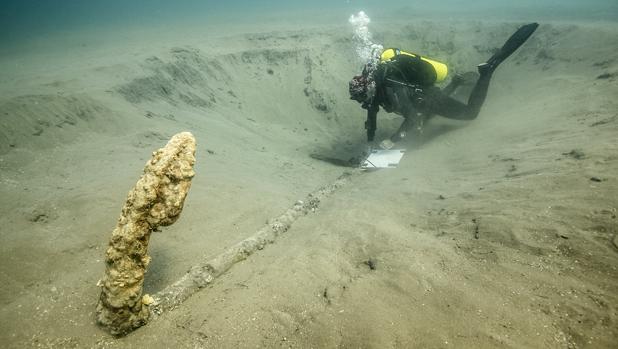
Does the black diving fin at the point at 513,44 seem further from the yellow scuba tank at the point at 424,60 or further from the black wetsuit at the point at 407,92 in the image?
the yellow scuba tank at the point at 424,60

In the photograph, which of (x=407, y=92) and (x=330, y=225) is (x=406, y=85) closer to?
(x=407, y=92)

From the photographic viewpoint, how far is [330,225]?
3.65 meters

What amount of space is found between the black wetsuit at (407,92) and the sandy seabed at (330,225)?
603 mm

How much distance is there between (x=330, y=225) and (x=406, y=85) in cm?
431

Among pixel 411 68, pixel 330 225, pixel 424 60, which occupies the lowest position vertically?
pixel 330 225

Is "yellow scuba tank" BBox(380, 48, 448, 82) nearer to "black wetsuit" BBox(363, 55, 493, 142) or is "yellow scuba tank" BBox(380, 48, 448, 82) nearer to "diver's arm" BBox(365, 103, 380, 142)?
"black wetsuit" BBox(363, 55, 493, 142)

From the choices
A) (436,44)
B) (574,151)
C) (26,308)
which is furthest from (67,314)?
(436,44)

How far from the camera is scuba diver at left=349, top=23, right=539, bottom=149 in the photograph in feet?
22.0

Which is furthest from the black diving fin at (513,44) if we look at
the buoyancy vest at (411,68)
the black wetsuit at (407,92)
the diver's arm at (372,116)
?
the diver's arm at (372,116)

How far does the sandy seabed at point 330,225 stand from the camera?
216 centimetres

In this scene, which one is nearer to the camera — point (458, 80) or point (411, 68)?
point (411, 68)

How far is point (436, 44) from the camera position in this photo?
13555 mm

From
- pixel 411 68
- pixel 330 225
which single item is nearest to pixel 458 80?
pixel 411 68

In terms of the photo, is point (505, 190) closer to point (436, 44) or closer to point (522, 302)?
point (522, 302)
